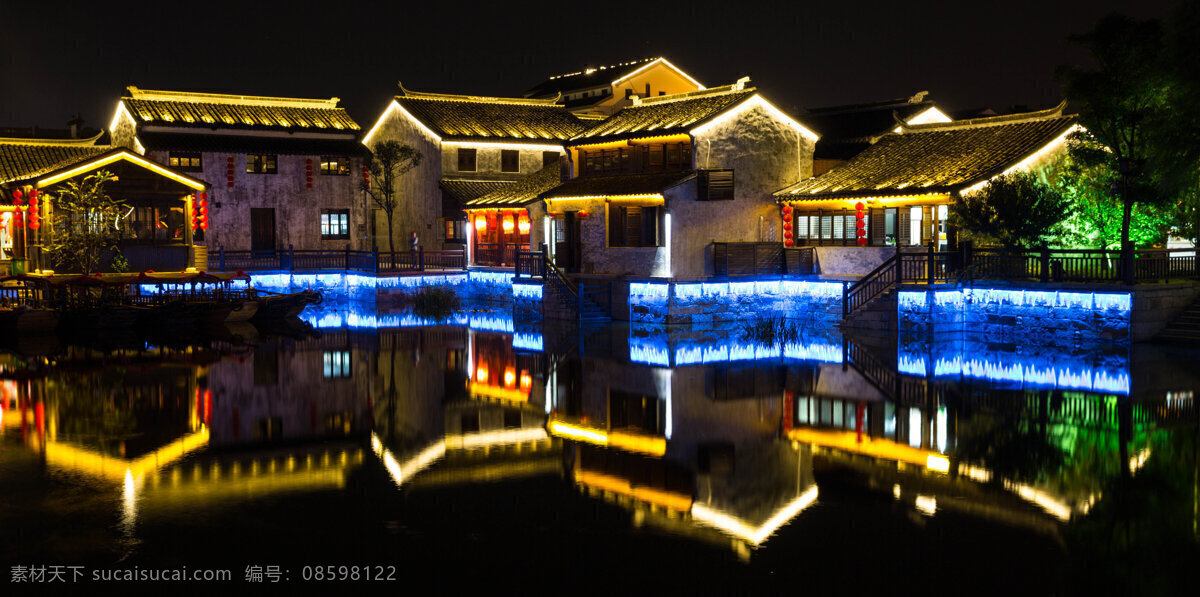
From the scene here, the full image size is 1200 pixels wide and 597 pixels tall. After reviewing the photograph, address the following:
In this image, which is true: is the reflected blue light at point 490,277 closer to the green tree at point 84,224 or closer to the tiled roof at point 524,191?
the tiled roof at point 524,191

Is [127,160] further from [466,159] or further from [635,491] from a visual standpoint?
[635,491]

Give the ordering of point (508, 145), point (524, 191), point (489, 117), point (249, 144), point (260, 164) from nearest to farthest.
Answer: point (524, 191) < point (249, 144) < point (260, 164) < point (508, 145) < point (489, 117)

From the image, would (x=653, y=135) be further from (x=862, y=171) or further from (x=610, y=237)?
(x=862, y=171)

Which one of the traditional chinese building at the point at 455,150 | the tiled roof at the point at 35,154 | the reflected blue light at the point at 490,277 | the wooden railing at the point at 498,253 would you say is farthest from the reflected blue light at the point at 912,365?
the tiled roof at the point at 35,154

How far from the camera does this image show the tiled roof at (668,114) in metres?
35.6

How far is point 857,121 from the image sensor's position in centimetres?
5006

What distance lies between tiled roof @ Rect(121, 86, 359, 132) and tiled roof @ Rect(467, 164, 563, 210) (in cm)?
Result: 733

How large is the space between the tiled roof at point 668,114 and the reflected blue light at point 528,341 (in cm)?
861

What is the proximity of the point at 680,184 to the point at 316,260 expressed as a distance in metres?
16.8

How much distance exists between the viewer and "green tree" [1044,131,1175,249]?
1172 inches

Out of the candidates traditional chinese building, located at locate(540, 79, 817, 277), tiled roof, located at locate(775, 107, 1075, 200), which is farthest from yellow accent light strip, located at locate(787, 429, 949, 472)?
traditional chinese building, located at locate(540, 79, 817, 277)

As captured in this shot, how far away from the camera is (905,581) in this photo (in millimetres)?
9758

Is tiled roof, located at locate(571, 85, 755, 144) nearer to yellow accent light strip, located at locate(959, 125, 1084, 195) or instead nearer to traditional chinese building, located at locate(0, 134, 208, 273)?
yellow accent light strip, located at locate(959, 125, 1084, 195)

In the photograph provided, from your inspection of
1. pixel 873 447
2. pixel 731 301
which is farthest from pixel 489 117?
pixel 873 447
